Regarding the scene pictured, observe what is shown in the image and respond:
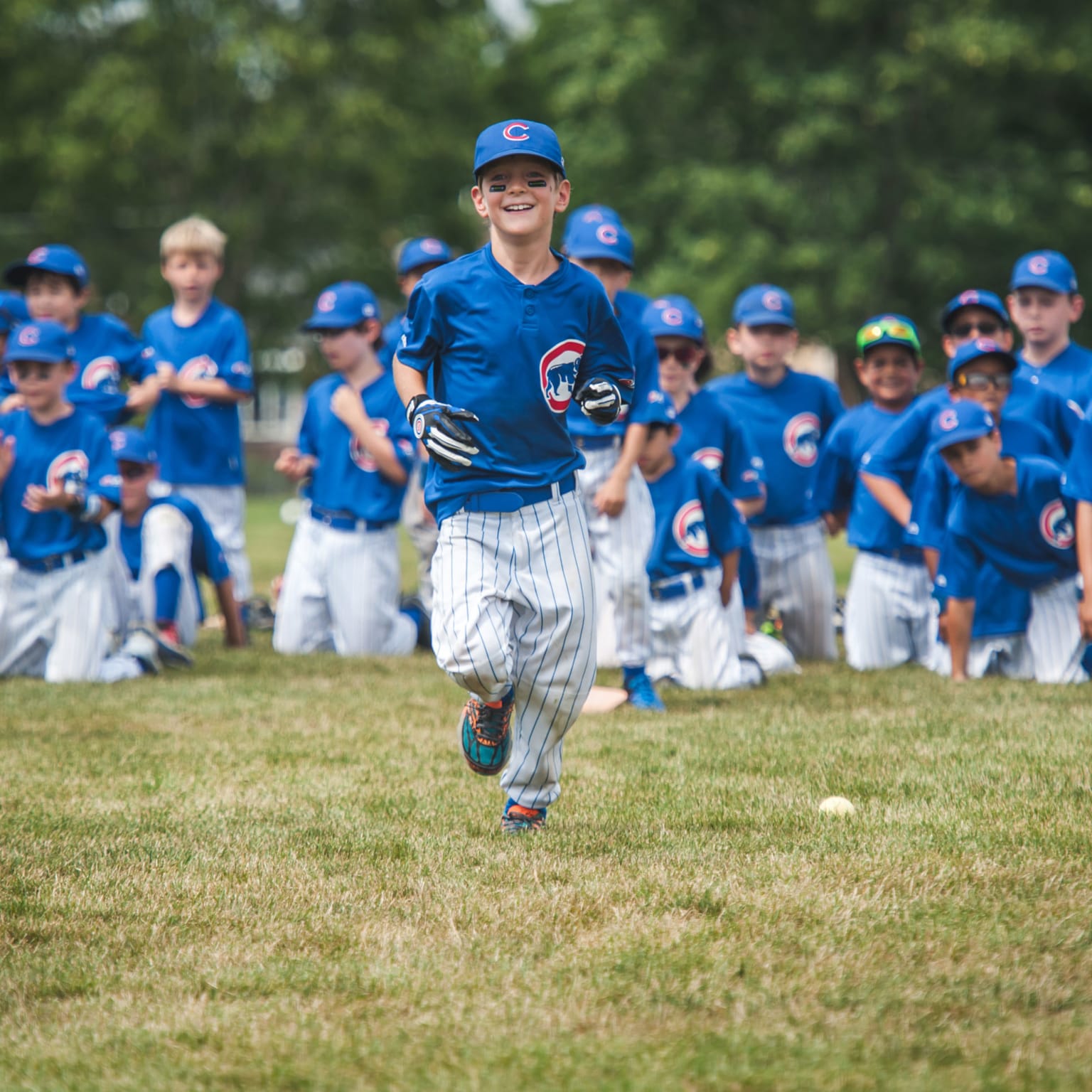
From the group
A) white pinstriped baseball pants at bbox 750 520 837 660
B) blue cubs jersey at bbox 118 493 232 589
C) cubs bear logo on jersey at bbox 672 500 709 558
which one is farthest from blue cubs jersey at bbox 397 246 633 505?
blue cubs jersey at bbox 118 493 232 589

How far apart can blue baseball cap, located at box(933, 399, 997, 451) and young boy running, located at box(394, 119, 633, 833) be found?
10.8 ft

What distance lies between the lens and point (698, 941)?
3.84m

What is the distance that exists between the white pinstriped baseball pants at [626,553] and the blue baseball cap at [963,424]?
1537 millimetres

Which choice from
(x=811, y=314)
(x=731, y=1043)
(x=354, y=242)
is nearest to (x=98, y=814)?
(x=731, y=1043)

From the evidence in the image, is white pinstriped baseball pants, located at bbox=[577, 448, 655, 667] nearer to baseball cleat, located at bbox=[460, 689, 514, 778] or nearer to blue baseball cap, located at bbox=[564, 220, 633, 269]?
blue baseball cap, located at bbox=[564, 220, 633, 269]

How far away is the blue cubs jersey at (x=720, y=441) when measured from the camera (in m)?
8.82

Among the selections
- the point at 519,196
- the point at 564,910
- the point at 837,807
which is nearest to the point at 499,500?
the point at 519,196

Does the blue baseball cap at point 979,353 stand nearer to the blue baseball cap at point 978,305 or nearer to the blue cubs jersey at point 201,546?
the blue baseball cap at point 978,305

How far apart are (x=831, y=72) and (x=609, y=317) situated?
2068 centimetres

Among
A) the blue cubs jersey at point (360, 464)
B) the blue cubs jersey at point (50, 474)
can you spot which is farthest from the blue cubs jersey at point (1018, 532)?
the blue cubs jersey at point (50, 474)

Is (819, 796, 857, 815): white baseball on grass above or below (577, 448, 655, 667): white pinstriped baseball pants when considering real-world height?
below

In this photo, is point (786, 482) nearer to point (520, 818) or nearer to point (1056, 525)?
point (1056, 525)

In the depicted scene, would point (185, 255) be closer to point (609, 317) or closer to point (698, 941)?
point (609, 317)

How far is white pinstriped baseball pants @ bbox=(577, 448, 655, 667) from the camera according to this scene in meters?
7.62
